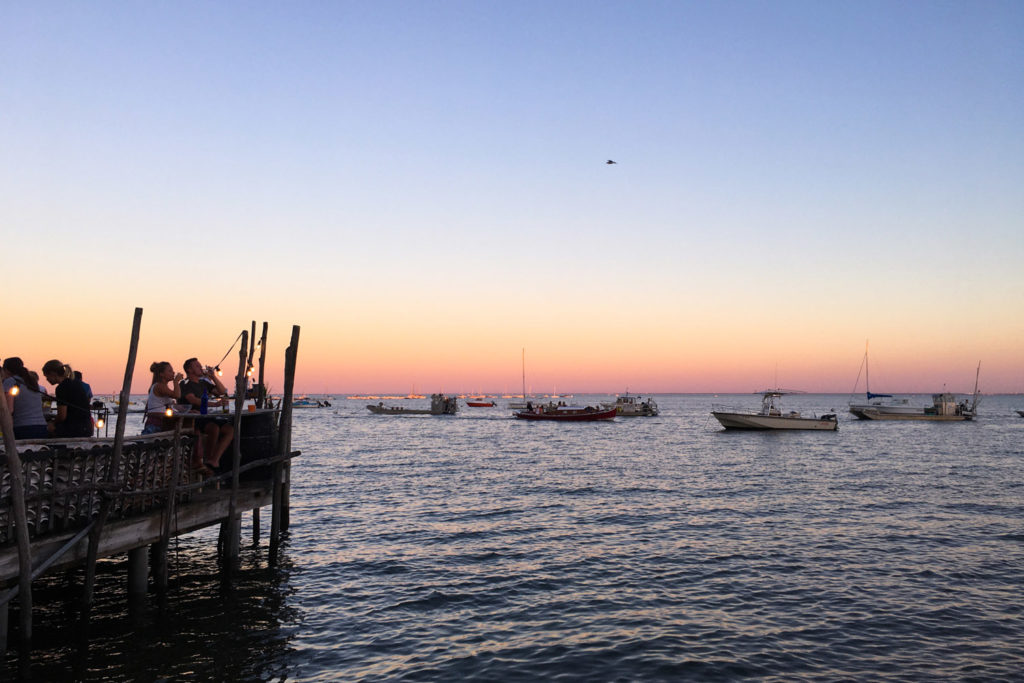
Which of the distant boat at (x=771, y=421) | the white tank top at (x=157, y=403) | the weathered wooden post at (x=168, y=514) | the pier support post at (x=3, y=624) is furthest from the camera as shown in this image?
the distant boat at (x=771, y=421)

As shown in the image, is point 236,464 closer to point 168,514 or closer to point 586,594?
point 168,514

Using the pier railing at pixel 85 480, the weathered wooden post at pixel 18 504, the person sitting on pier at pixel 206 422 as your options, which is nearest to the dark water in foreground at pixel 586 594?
the weathered wooden post at pixel 18 504

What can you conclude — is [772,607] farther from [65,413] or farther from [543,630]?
[65,413]

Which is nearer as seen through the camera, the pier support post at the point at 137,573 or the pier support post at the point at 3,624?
the pier support post at the point at 3,624

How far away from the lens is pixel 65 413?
11.6m

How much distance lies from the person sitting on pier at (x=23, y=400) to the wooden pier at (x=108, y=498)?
1343 mm

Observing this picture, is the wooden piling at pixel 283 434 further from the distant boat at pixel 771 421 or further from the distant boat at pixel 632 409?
the distant boat at pixel 632 409

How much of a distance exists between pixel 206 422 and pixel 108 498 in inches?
159

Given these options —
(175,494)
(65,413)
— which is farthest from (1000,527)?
(65,413)

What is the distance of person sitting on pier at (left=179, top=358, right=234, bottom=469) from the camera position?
13.9m

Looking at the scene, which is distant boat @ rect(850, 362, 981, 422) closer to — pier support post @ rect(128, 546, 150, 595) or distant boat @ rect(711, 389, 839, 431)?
distant boat @ rect(711, 389, 839, 431)

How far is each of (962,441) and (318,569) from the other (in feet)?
213

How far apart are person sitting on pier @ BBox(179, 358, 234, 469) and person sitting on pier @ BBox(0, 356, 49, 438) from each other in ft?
9.31

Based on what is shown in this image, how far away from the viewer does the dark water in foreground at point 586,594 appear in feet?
34.0
